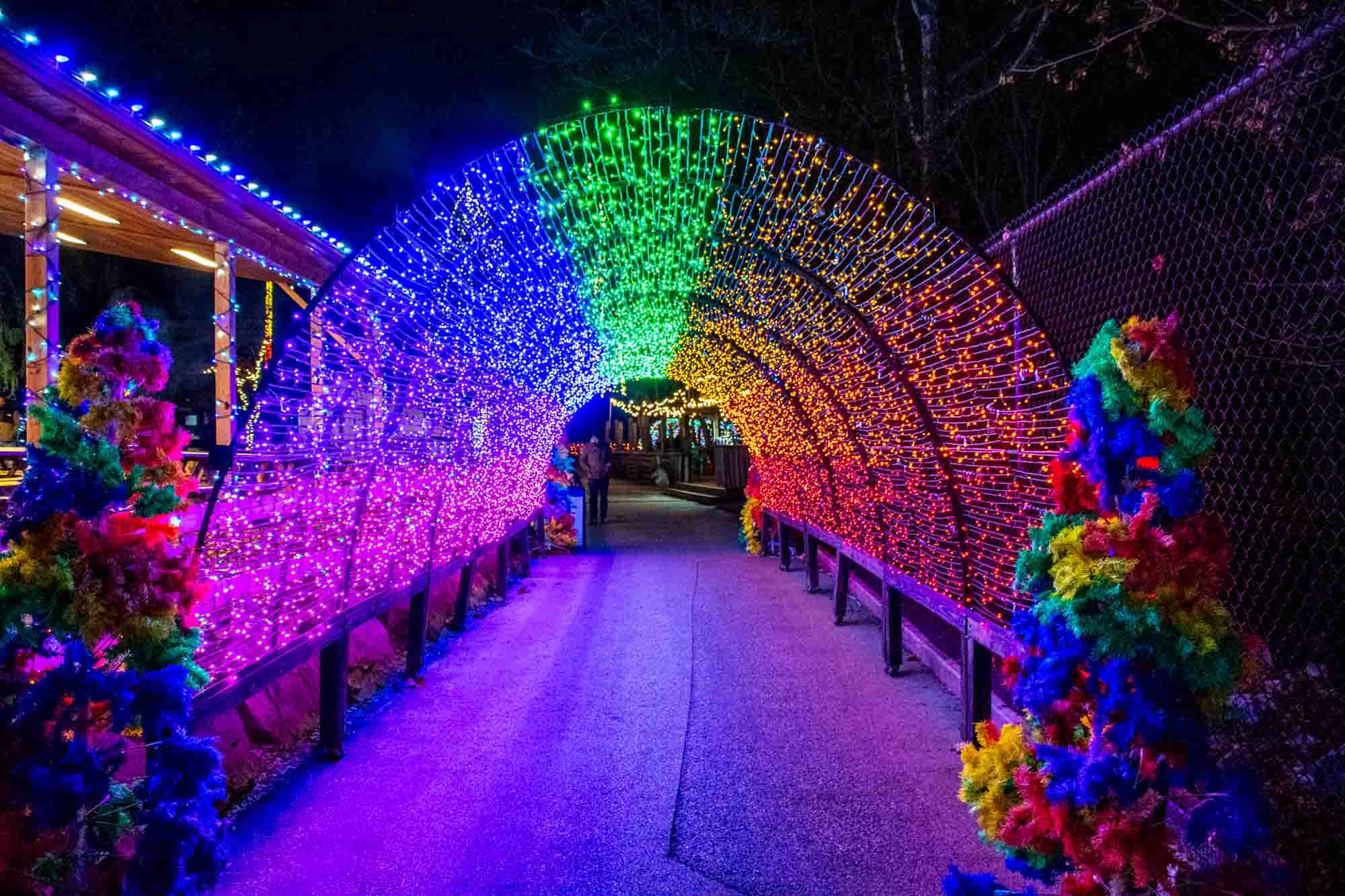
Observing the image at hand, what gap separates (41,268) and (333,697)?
3224mm

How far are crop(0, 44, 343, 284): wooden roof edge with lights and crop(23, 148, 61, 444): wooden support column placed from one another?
0.51ft

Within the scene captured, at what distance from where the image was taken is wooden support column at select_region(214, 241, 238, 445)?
8500mm

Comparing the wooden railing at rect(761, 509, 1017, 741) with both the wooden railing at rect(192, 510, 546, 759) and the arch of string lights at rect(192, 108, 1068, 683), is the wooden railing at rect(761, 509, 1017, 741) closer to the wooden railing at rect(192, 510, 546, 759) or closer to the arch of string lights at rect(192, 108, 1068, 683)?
the arch of string lights at rect(192, 108, 1068, 683)

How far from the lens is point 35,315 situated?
576cm

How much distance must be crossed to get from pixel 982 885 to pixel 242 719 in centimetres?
383

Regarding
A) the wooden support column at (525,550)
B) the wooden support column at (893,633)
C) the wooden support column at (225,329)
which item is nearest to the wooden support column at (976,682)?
the wooden support column at (893,633)

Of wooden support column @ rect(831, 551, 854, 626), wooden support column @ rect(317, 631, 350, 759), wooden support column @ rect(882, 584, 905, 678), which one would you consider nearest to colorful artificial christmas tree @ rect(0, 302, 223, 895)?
wooden support column @ rect(317, 631, 350, 759)

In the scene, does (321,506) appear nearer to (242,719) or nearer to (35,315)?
(242,719)

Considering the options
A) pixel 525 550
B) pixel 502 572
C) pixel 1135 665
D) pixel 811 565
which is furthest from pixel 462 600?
pixel 1135 665

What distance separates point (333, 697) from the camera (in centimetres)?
530

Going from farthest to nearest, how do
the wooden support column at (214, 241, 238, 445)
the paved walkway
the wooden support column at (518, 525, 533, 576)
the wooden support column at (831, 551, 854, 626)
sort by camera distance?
1. the wooden support column at (518, 525, 533, 576)
2. the wooden support column at (831, 551, 854, 626)
3. the wooden support column at (214, 241, 238, 445)
4. the paved walkway

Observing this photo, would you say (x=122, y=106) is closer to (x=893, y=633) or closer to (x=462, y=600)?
(x=462, y=600)

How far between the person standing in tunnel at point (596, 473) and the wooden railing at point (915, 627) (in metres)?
7.62

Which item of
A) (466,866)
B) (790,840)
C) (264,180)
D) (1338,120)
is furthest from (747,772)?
(264,180)
